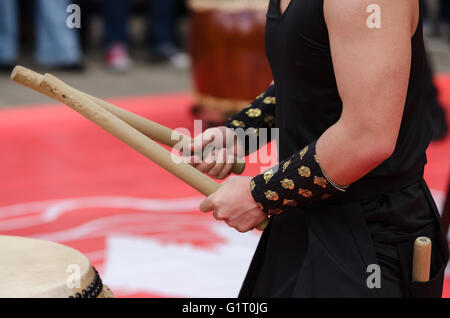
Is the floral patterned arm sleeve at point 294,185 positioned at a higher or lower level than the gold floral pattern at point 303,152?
lower

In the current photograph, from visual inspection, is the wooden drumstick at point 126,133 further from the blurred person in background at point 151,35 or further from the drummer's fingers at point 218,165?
the blurred person in background at point 151,35

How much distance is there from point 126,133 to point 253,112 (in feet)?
0.98

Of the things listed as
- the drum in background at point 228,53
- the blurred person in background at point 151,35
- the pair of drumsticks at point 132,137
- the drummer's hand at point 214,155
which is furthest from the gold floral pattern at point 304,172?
the blurred person in background at point 151,35

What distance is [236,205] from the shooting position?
96cm

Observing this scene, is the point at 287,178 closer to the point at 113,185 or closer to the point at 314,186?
the point at 314,186

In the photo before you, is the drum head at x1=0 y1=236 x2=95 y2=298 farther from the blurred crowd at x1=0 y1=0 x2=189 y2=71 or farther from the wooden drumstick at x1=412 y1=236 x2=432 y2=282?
the blurred crowd at x1=0 y1=0 x2=189 y2=71

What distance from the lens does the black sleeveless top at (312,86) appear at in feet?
3.03

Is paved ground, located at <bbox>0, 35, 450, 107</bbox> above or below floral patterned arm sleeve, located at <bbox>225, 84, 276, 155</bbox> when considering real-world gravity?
below

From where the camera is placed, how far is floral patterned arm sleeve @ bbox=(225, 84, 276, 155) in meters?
1.20

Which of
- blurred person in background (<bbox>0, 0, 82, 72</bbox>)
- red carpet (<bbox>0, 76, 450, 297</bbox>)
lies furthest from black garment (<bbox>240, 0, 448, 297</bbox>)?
blurred person in background (<bbox>0, 0, 82, 72</bbox>)

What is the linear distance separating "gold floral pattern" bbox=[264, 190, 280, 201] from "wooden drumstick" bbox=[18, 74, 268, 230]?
2.3 inches

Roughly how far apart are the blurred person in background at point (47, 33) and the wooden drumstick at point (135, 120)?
3.45 metres
